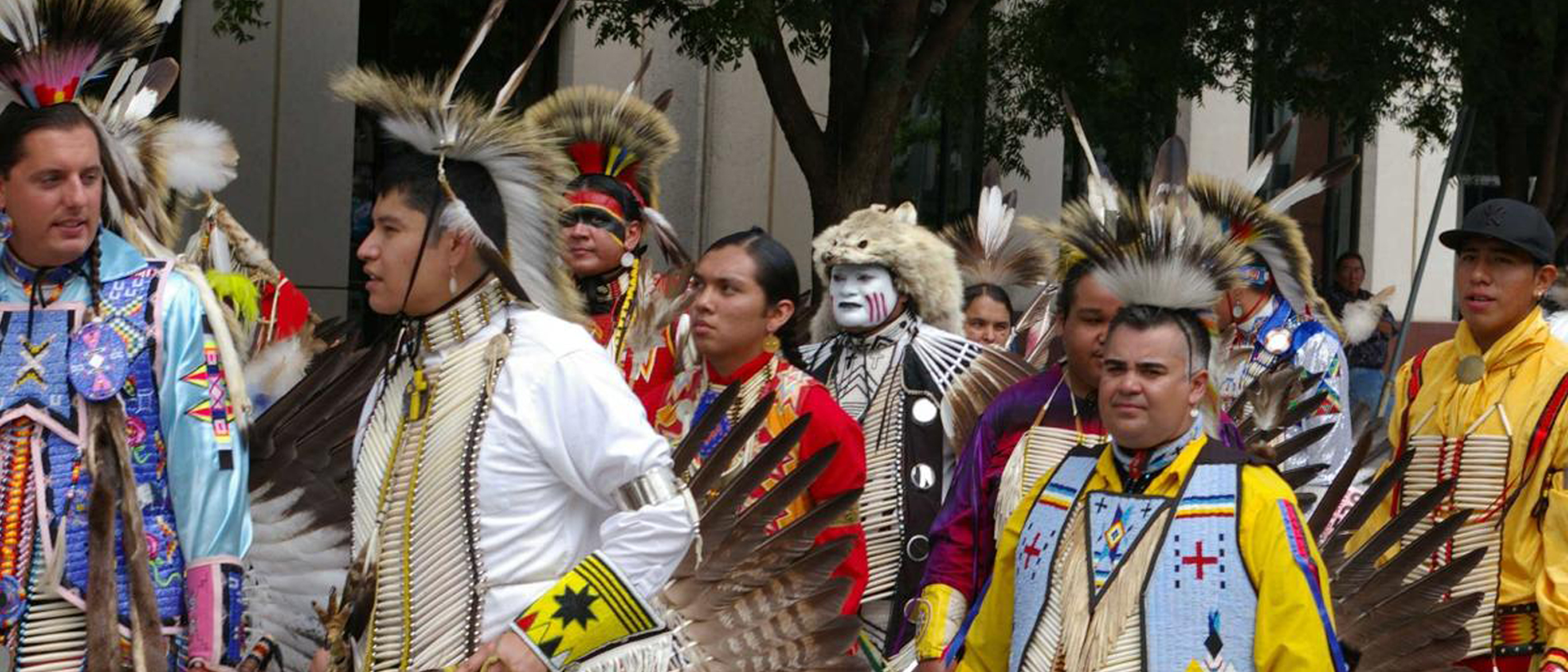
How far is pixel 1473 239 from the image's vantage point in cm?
545

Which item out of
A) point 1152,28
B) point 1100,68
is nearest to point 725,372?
point 1152,28

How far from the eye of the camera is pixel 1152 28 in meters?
11.8

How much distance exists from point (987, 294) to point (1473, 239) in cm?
269

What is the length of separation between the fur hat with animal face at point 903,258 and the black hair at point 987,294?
1.44 m

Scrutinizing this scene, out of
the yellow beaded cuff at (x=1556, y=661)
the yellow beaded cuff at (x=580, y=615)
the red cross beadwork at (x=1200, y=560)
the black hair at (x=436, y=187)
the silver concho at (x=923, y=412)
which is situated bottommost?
the yellow beaded cuff at (x=1556, y=661)

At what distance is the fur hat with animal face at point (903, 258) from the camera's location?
20.3 ft

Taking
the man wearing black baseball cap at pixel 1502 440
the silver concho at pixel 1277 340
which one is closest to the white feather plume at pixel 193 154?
the man wearing black baseball cap at pixel 1502 440

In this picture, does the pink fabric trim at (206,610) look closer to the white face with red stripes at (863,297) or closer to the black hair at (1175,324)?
the black hair at (1175,324)

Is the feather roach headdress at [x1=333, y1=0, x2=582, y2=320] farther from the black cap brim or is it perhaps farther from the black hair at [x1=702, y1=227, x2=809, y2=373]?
the black cap brim

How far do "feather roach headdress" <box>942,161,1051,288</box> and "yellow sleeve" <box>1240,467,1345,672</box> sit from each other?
4.52 metres

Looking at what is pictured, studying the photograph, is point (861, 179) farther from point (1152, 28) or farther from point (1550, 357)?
point (1550, 357)

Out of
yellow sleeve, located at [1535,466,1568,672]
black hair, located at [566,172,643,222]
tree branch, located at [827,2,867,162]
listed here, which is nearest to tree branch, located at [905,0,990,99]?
tree branch, located at [827,2,867,162]

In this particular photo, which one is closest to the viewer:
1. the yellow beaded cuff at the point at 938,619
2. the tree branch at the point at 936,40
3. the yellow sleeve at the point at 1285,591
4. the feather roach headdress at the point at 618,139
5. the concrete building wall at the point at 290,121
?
the yellow sleeve at the point at 1285,591

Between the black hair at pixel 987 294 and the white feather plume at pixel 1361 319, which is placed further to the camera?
the white feather plume at pixel 1361 319
